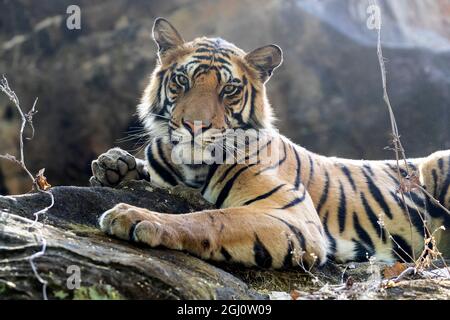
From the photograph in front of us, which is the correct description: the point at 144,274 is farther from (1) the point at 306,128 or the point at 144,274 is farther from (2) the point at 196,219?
(1) the point at 306,128

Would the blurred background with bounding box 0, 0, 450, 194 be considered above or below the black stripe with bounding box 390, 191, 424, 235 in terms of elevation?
above

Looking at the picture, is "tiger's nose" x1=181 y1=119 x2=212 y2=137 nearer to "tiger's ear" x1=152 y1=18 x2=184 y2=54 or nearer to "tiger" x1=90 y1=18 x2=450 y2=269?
"tiger" x1=90 y1=18 x2=450 y2=269

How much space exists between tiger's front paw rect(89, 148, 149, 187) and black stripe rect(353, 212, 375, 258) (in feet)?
4.34

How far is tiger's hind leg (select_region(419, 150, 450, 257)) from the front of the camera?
470 centimetres

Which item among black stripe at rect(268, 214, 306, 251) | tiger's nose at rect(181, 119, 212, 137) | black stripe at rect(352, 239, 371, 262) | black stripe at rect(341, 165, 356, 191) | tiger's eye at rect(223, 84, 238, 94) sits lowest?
black stripe at rect(352, 239, 371, 262)

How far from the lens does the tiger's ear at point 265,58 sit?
4406mm

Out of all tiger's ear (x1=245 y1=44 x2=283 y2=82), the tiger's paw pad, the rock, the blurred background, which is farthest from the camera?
the blurred background

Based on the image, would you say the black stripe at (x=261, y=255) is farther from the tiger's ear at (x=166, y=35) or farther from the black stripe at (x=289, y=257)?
the tiger's ear at (x=166, y=35)

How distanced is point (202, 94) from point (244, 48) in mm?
7205

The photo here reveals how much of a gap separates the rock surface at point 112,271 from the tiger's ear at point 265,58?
107 centimetres

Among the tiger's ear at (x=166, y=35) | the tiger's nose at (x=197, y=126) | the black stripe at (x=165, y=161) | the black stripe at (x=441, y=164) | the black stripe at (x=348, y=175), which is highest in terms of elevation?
the tiger's ear at (x=166, y=35)

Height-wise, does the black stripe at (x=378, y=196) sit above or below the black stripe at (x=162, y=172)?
below

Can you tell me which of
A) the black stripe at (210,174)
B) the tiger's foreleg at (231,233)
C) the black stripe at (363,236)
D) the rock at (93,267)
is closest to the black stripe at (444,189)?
the black stripe at (363,236)

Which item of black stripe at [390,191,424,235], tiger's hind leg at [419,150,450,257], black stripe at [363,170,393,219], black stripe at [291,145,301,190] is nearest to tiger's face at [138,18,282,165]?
black stripe at [291,145,301,190]
